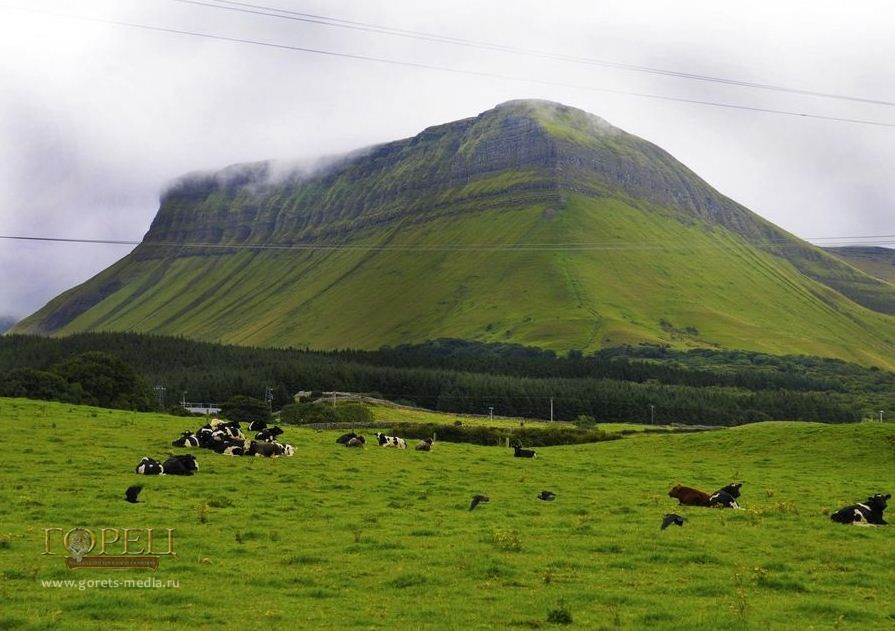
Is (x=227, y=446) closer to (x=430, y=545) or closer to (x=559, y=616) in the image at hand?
(x=430, y=545)

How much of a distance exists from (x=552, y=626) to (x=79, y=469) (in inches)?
1017

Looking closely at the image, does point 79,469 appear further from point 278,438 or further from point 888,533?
point 888,533

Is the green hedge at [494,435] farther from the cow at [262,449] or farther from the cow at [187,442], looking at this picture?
the cow at [262,449]

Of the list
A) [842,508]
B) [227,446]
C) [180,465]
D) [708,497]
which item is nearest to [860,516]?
[842,508]

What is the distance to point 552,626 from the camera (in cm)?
1748

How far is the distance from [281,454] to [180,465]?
8231 mm

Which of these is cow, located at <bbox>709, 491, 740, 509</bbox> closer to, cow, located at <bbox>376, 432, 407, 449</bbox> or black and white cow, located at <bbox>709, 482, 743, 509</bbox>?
black and white cow, located at <bbox>709, 482, 743, 509</bbox>

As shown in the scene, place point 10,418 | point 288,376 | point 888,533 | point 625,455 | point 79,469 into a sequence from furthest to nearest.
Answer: point 288,376
point 625,455
point 10,418
point 79,469
point 888,533

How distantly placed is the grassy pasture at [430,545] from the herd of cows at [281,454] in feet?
2.87

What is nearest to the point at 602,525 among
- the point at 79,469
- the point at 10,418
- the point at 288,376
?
the point at 79,469

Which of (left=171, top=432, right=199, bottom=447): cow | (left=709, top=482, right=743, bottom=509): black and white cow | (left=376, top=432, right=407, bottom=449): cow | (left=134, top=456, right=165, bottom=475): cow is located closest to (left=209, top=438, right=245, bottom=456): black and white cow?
(left=171, top=432, right=199, bottom=447): cow

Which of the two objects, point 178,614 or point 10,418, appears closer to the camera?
point 178,614

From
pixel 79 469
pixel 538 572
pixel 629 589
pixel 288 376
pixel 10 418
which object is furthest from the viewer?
pixel 288 376

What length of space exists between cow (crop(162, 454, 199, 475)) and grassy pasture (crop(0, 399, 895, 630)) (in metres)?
0.83
